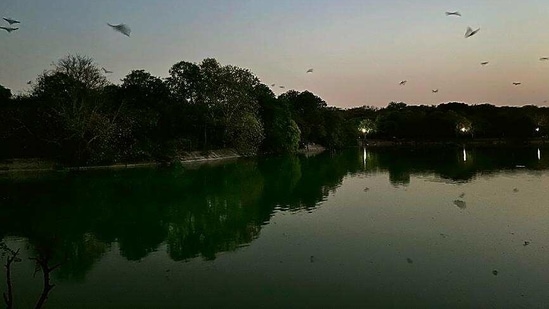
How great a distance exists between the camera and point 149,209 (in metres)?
17.8

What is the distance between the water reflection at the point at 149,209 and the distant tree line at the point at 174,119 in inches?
341

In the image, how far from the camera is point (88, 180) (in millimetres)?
28984

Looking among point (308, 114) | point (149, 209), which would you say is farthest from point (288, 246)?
point (308, 114)

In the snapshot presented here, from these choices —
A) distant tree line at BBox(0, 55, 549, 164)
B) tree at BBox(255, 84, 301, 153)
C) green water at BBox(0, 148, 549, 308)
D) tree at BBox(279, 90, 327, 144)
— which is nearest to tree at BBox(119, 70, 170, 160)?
distant tree line at BBox(0, 55, 549, 164)

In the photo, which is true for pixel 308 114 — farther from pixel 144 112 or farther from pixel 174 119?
pixel 144 112

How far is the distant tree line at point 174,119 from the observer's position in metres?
38.2

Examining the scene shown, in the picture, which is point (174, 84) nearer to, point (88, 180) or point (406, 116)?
point (88, 180)

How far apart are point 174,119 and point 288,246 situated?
1690 inches

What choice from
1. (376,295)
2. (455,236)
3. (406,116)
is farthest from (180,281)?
(406,116)

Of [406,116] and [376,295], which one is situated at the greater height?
[406,116]

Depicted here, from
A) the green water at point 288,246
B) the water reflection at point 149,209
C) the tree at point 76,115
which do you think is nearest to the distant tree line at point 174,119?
the tree at point 76,115

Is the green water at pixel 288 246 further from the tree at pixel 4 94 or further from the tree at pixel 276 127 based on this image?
the tree at pixel 276 127

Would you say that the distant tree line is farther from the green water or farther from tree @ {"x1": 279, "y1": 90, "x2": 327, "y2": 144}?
the green water

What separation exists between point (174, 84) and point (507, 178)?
144 ft
